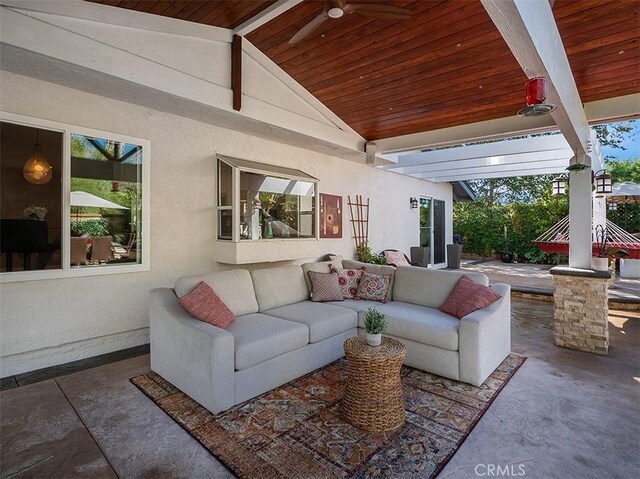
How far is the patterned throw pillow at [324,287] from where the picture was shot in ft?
13.6

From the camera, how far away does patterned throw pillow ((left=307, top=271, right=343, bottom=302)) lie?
13.6 feet

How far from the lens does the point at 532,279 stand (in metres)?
8.12

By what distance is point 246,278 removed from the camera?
3719 mm

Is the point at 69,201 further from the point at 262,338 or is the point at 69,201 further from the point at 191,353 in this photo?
the point at 262,338

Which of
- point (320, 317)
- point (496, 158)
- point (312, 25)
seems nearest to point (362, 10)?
point (312, 25)

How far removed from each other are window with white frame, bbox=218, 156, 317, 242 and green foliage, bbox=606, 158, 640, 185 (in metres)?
12.0

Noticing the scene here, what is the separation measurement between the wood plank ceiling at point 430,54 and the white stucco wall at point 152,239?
3.74ft

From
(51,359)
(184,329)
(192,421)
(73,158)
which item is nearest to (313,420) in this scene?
(192,421)

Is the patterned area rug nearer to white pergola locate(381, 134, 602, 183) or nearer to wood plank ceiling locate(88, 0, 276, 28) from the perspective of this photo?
wood plank ceiling locate(88, 0, 276, 28)

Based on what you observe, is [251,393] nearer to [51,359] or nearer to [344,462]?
[344,462]

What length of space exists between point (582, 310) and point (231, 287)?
4148mm

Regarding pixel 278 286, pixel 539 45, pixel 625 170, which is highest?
pixel 625 170

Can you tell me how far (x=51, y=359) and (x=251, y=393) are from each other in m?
2.31
